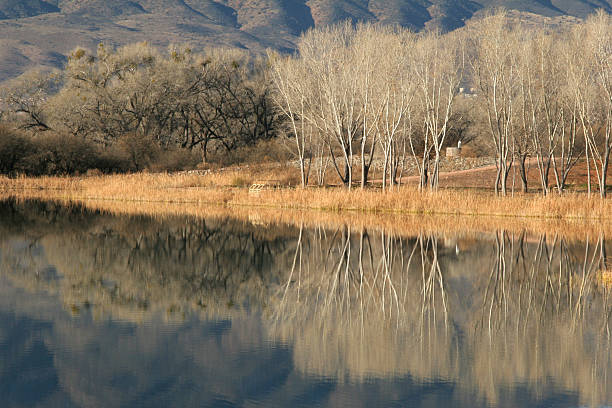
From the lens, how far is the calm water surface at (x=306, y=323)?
810 cm

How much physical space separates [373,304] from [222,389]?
500 cm

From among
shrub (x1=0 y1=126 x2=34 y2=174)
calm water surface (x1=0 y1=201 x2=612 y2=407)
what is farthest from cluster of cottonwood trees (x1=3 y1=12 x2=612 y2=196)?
calm water surface (x1=0 y1=201 x2=612 y2=407)

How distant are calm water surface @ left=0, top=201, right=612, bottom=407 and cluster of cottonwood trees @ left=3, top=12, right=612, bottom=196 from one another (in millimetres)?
11761

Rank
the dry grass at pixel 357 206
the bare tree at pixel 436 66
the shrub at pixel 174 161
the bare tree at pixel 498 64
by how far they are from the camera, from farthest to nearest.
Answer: the shrub at pixel 174 161
the bare tree at pixel 436 66
the bare tree at pixel 498 64
the dry grass at pixel 357 206

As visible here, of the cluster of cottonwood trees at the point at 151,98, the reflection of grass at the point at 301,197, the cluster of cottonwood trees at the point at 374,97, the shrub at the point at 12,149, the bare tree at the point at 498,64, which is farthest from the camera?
the cluster of cottonwood trees at the point at 151,98

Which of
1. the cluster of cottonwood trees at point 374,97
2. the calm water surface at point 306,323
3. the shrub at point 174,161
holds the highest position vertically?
the cluster of cottonwood trees at point 374,97

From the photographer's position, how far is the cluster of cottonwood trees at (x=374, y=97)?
30453 mm

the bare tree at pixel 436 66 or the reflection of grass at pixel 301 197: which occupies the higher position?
the bare tree at pixel 436 66

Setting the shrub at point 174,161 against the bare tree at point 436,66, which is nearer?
the bare tree at point 436,66

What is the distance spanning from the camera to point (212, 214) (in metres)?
29.5

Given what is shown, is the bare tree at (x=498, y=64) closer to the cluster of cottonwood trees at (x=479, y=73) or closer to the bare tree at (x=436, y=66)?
the cluster of cottonwood trees at (x=479, y=73)

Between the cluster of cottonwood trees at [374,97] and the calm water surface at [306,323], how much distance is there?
1176cm

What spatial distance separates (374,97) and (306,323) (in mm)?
24147

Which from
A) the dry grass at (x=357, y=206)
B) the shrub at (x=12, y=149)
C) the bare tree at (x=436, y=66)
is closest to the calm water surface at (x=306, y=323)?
the dry grass at (x=357, y=206)
